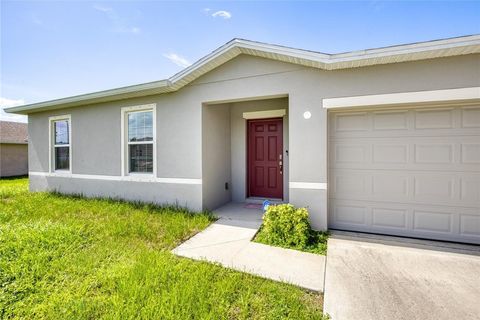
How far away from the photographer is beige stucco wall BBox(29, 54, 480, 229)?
3576mm

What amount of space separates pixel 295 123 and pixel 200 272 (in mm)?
3152

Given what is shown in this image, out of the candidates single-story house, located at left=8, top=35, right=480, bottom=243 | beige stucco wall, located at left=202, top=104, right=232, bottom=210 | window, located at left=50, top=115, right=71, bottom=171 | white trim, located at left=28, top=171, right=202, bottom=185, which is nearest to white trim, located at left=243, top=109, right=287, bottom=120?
single-story house, located at left=8, top=35, right=480, bottom=243

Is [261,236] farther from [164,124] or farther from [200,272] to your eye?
[164,124]

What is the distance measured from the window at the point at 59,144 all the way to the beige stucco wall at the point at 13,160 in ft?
37.9

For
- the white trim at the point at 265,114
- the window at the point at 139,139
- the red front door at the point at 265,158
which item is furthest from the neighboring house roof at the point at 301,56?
the red front door at the point at 265,158

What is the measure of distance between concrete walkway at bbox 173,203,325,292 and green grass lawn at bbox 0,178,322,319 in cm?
18

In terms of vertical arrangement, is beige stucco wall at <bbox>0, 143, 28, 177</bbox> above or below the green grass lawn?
above

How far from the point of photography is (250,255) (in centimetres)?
328

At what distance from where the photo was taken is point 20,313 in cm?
216

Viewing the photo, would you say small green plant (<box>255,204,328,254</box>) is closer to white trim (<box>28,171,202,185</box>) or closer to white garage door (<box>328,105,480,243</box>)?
white garage door (<box>328,105,480,243</box>)

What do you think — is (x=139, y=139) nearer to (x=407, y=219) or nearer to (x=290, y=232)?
(x=290, y=232)

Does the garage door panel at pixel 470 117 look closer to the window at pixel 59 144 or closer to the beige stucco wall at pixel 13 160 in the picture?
the window at pixel 59 144

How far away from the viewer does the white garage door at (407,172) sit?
3.57 meters

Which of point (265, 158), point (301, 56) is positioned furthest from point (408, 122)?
point (265, 158)
